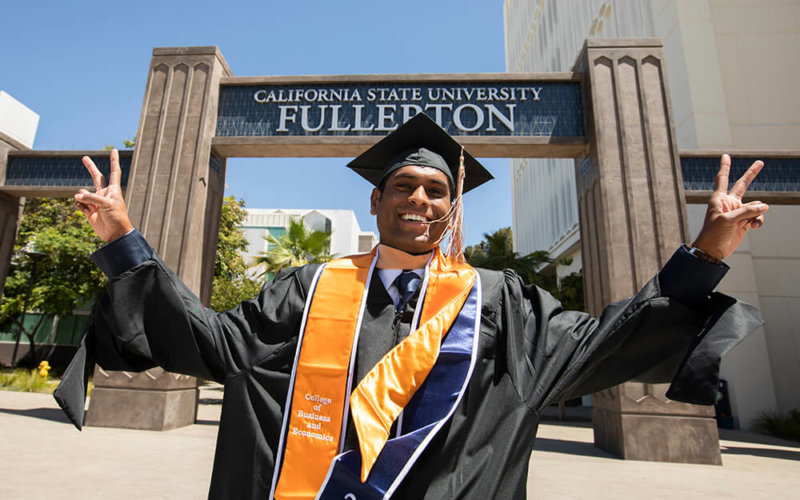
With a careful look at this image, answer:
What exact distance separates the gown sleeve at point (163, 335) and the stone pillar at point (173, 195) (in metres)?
6.18

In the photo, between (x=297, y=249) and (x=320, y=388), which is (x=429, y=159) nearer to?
(x=320, y=388)

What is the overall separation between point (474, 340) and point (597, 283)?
20.5 feet

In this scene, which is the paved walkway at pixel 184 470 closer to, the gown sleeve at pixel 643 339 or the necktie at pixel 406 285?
the gown sleeve at pixel 643 339

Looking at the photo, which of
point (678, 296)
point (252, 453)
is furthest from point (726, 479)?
point (252, 453)

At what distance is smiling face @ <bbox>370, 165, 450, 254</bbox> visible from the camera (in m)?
1.80

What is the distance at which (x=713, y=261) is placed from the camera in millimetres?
1433

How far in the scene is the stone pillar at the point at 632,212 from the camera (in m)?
6.04

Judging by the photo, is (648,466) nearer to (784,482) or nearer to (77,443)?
(784,482)

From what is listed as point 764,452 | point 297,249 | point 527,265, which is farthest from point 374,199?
point 527,265

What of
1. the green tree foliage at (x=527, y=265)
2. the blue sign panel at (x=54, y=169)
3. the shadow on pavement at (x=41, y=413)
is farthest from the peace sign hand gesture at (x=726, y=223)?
the green tree foliage at (x=527, y=265)

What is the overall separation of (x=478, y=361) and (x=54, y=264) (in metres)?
21.0

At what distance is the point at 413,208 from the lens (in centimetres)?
182

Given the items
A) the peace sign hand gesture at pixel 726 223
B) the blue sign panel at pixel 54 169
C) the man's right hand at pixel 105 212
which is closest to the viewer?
the peace sign hand gesture at pixel 726 223

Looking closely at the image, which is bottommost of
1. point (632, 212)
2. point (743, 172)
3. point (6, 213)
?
point (632, 212)
